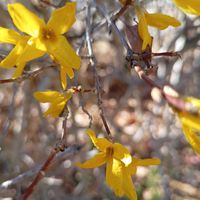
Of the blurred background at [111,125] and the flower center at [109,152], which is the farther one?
the blurred background at [111,125]

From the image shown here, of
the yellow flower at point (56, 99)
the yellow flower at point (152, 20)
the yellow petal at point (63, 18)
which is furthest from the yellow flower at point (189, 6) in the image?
the yellow flower at point (56, 99)

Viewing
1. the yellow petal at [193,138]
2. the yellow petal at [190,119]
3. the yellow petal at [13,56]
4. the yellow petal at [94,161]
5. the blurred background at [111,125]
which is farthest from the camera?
the blurred background at [111,125]

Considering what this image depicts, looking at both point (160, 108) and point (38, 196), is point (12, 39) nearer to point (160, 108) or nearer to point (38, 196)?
point (38, 196)

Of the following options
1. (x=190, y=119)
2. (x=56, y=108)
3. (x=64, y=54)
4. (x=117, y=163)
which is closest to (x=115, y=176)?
(x=117, y=163)

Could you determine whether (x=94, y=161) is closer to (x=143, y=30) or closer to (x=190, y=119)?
(x=143, y=30)

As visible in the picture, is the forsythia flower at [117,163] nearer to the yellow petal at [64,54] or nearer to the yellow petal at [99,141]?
the yellow petal at [99,141]

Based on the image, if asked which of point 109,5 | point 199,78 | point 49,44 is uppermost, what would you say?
point 49,44

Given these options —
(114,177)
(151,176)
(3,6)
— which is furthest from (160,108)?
(114,177)

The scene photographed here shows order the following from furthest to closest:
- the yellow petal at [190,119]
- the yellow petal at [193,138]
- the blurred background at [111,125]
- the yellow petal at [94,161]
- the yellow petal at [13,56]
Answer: the blurred background at [111,125]
the yellow petal at [94,161]
the yellow petal at [13,56]
the yellow petal at [193,138]
the yellow petal at [190,119]
